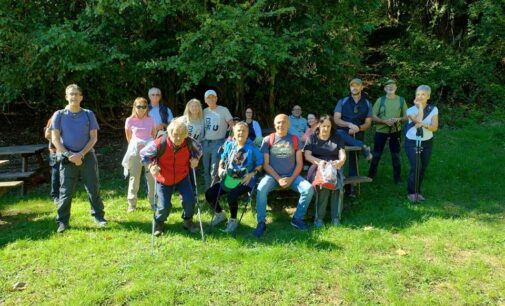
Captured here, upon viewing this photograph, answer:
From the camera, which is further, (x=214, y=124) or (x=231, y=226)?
(x=214, y=124)

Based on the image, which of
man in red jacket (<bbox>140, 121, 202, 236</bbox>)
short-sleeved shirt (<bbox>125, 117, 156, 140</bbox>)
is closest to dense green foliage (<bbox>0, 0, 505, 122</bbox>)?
short-sleeved shirt (<bbox>125, 117, 156, 140</bbox>)

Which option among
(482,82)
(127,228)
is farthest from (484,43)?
(127,228)

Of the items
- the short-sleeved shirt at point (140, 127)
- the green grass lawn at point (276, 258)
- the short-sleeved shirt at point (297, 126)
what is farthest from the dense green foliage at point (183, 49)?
the green grass lawn at point (276, 258)

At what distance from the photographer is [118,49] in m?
8.27

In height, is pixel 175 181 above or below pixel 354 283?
above

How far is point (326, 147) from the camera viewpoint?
5.97 metres

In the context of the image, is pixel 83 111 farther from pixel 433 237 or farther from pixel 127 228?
pixel 433 237

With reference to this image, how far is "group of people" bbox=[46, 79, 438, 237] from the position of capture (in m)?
5.47

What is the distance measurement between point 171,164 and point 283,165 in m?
1.48

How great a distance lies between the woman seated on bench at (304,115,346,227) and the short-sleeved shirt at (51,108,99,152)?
9.65ft

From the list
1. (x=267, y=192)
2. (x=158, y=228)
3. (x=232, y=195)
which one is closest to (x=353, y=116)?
A: (x=267, y=192)

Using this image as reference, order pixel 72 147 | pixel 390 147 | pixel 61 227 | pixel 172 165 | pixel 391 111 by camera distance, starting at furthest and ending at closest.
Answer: pixel 390 147
pixel 391 111
pixel 61 227
pixel 72 147
pixel 172 165

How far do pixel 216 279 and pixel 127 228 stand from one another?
190cm

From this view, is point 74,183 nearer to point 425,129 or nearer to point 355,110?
point 355,110
